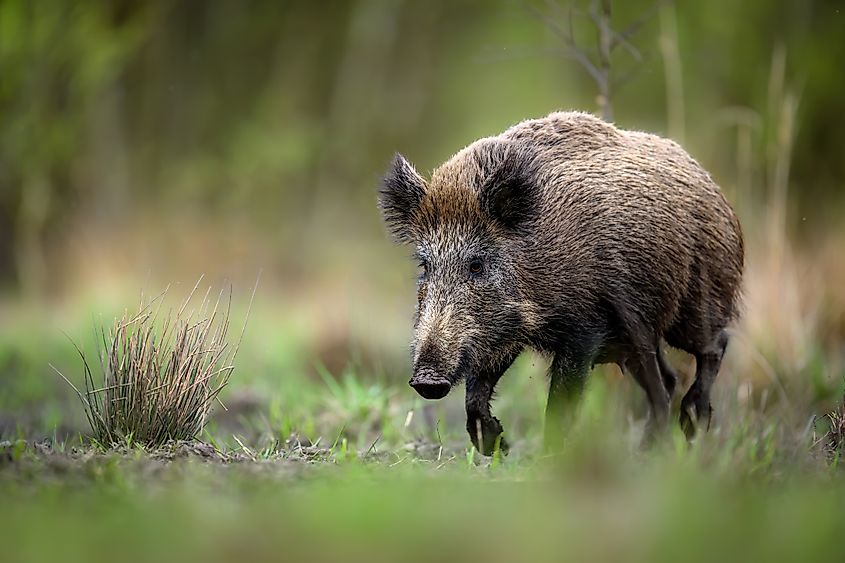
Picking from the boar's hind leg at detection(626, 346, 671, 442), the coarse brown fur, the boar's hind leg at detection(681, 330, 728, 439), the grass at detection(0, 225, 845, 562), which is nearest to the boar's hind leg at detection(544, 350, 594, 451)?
the coarse brown fur

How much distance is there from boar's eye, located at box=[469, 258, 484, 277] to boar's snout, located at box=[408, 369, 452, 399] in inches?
25.4

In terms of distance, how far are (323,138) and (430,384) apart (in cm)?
1523

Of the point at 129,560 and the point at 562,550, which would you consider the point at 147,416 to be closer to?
the point at 129,560

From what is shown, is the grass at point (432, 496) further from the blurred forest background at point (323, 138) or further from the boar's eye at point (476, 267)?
the blurred forest background at point (323, 138)

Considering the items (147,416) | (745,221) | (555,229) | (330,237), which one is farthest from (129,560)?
(330,237)

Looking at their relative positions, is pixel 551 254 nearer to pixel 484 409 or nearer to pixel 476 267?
pixel 476 267

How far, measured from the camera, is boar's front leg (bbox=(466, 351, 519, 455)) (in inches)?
215

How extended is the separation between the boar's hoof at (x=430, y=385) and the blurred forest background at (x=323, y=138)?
1.32m

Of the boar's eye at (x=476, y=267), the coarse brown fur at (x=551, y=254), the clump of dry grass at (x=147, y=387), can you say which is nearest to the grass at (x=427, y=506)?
the clump of dry grass at (x=147, y=387)

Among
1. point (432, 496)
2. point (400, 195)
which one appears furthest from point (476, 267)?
point (432, 496)

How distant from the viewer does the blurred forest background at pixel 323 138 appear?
918 cm

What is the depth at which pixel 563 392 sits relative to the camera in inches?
212

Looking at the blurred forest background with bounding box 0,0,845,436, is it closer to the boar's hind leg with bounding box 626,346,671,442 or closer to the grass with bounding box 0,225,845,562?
the grass with bounding box 0,225,845,562

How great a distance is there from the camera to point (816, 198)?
1359 cm
